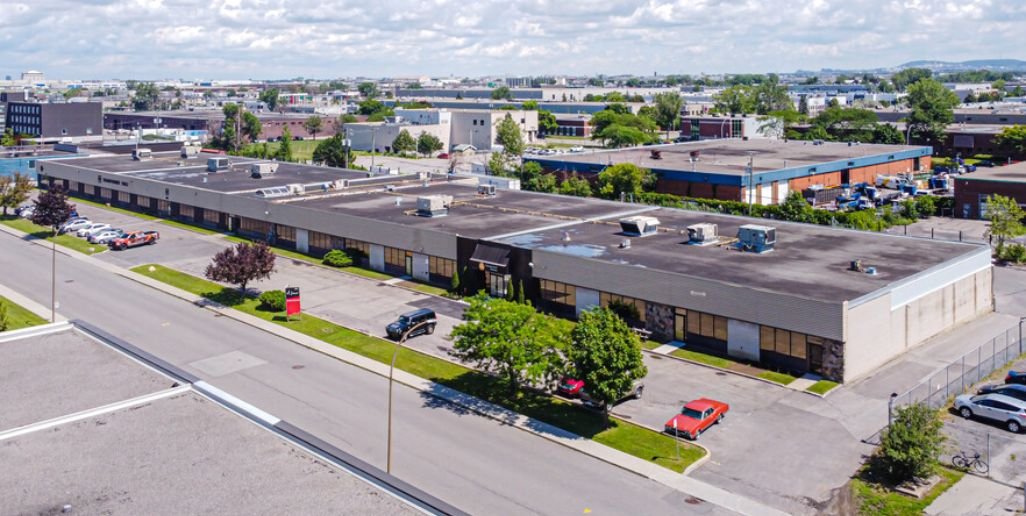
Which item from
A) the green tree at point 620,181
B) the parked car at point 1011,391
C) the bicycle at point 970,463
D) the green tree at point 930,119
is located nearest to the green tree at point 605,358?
the bicycle at point 970,463

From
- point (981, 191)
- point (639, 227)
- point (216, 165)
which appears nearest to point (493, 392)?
point (639, 227)

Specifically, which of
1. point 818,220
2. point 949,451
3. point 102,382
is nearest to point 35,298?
point 102,382

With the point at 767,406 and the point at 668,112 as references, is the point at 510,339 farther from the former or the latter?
the point at 668,112

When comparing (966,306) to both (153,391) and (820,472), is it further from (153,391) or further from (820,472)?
(153,391)

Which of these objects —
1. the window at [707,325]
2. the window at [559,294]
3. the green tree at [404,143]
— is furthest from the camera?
the green tree at [404,143]

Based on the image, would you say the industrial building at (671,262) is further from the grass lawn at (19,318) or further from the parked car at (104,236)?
the grass lawn at (19,318)

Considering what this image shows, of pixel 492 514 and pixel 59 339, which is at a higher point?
pixel 59 339
